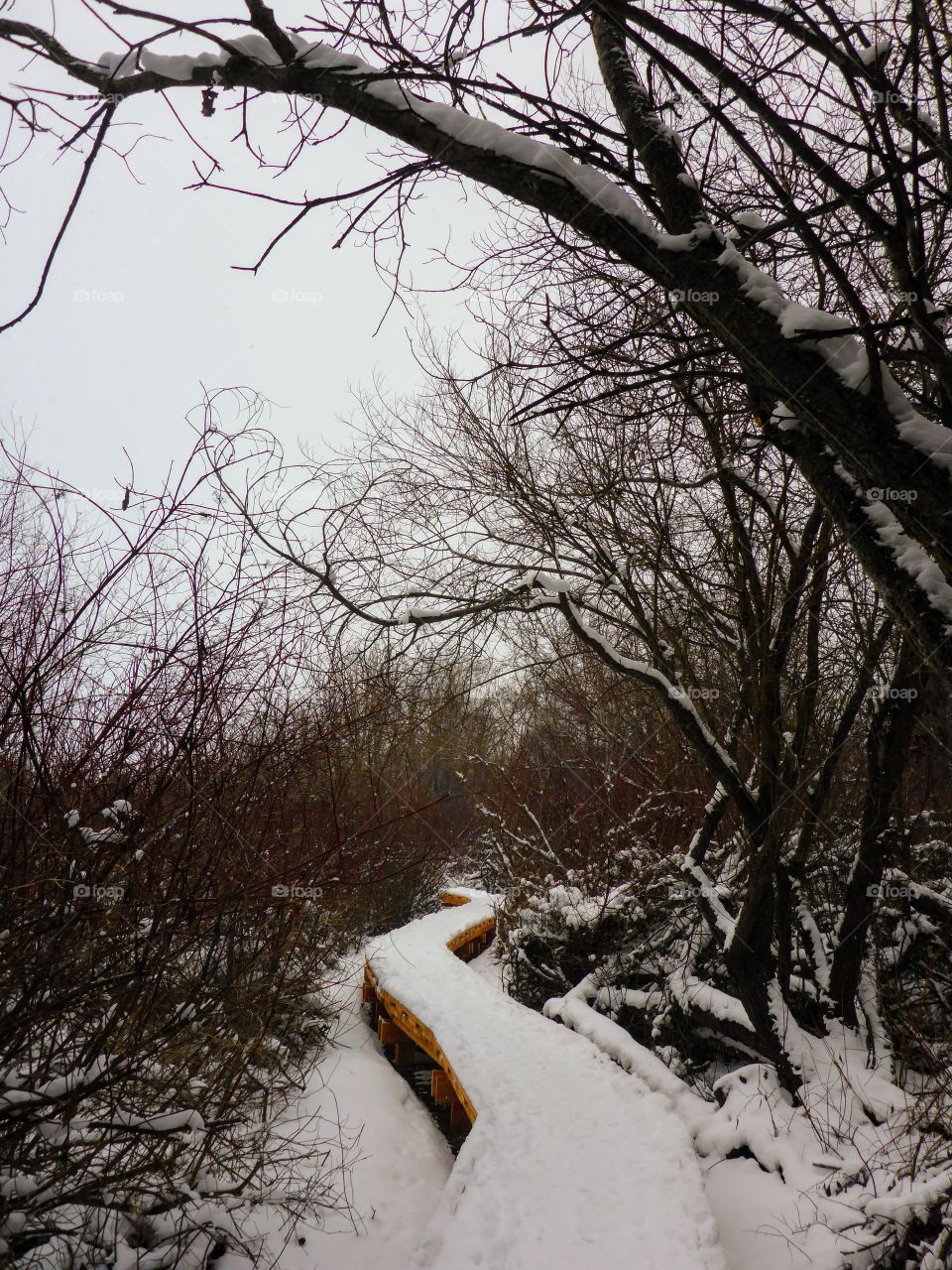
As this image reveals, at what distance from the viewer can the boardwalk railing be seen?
6574mm

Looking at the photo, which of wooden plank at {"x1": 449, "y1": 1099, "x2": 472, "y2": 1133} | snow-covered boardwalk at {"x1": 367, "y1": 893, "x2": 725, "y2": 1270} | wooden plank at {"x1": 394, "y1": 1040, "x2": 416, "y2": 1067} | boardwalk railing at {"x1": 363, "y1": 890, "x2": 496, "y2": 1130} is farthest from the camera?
wooden plank at {"x1": 394, "y1": 1040, "x2": 416, "y2": 1067}

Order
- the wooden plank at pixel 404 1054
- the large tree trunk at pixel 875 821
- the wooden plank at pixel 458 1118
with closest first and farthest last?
the large tree trunk at pixel 875 821 → the wooden plank at pixel 458 1118 → the wooden plank at pixel 404 1054

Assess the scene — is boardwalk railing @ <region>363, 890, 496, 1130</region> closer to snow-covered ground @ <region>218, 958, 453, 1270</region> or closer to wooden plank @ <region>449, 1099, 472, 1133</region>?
wooden plank @ <region>449, 1099, 472, 1133</region>

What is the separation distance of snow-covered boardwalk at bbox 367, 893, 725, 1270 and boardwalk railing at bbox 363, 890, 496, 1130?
151mm

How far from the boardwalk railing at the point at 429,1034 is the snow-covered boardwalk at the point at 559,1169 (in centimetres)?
15

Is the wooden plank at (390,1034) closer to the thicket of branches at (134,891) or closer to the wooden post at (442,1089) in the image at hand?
the wooden post at (442,1089)

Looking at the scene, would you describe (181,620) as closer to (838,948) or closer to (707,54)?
(707,54)

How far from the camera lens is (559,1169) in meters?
4.54

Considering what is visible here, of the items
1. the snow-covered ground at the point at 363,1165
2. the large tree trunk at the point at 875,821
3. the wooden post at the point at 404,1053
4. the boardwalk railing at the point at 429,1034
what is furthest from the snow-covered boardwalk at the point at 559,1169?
the wooden post at the point at 404,1053

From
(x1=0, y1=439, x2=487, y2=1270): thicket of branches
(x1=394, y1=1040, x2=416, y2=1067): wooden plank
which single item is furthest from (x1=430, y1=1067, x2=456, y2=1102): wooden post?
(x1=0, y1=439, x2=487, y2=1270): thicket of branches

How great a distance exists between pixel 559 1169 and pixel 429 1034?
2.78 m

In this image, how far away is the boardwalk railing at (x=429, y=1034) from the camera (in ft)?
21.6

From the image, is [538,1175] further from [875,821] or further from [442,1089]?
[875,821]

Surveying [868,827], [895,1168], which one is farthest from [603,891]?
[895,1168]
